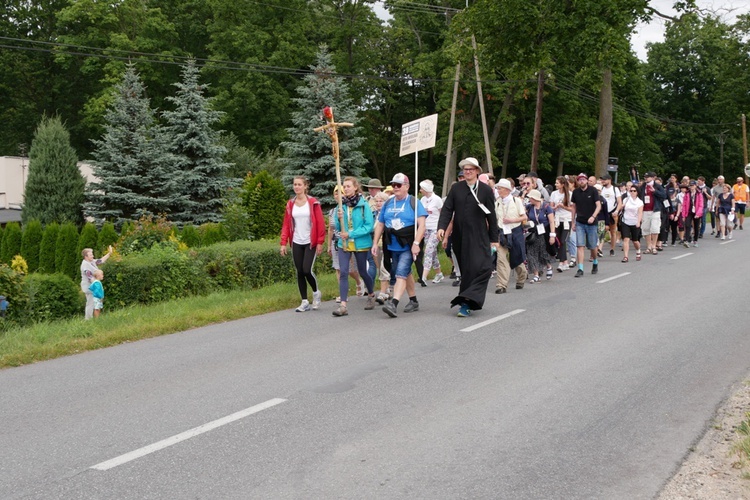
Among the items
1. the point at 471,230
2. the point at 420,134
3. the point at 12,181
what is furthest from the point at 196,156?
the point at 471,230

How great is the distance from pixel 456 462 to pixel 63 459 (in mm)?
2533

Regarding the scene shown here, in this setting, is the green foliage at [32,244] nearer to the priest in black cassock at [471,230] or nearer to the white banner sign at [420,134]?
the white banner sign at [420,134]

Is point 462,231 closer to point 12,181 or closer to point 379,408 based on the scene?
point 379,408

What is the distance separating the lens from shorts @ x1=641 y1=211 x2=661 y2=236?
21.7 metres

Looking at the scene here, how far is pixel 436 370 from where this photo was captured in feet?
26.0

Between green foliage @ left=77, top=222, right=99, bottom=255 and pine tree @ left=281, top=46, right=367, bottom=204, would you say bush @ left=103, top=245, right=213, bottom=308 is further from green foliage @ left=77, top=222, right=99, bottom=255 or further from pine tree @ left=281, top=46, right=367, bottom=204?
pine tree @ left=281, top=46, right=367, bottom=204

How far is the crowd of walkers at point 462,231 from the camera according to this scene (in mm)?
11352

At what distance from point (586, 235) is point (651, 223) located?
5.41 meters

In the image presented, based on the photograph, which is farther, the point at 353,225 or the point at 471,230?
the point at 353,225

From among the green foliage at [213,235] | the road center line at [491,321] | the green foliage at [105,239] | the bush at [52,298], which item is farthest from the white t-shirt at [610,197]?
the green foliage at [105,239]

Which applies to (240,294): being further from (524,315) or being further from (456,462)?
(456,462)

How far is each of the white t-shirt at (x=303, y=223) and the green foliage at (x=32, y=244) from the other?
60.7ft

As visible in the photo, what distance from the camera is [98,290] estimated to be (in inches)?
574

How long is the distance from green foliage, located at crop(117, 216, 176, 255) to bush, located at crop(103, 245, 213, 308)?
472 cm
